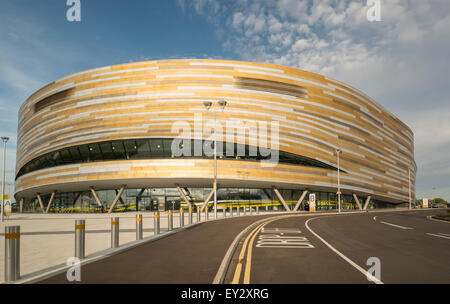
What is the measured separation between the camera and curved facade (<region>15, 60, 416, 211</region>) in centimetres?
4238

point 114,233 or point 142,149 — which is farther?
point 142,149

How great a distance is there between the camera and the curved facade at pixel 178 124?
4238 centimetres

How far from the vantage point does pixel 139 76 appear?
44.3 metres

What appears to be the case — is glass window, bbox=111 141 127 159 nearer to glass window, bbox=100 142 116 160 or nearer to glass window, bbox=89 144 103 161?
glass window, bbox=100 142 116 160

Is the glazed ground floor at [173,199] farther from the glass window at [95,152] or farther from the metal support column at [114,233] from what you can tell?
the metal support column at [114,233]

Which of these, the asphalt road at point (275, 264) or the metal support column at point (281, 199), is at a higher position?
the asphalt road at point (275, 264)

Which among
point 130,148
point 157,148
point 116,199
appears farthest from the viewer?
point 116,199

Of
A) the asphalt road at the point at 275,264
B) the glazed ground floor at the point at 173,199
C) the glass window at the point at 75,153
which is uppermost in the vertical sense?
the glass window at the point at 75,153

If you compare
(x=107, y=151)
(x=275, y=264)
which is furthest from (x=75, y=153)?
(x=275, y=264)

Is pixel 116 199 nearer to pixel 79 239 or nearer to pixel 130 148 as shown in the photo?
pixel 130 148

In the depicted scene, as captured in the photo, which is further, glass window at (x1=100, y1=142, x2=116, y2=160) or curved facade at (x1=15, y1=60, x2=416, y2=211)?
glass window at (x1=100, y1=142, x2=116, y2=160)

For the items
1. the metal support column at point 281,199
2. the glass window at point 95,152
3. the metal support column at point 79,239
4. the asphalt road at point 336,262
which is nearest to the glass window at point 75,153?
the glass window at point 95,152

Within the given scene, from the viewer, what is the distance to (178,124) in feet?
139

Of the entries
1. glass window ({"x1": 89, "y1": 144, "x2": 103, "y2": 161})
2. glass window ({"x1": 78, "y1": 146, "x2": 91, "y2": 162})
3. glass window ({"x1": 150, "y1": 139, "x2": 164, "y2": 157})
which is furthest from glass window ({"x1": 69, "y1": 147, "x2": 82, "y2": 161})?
glass window ({"x1": 150, "y1": 139, "x2": 164, "y2": 157})
